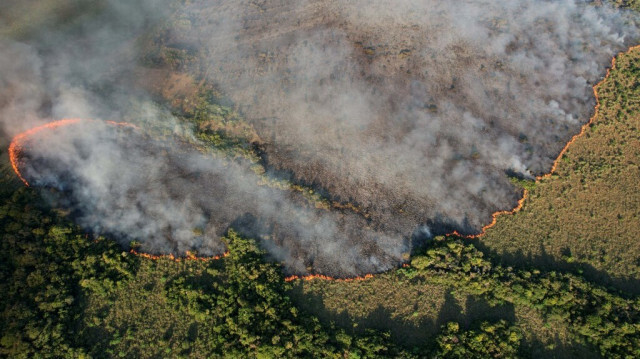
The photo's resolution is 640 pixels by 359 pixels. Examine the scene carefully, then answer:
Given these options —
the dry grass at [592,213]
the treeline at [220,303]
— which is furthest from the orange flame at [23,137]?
the dry grass at [592,213]

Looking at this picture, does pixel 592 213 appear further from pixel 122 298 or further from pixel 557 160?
pixel 122 298

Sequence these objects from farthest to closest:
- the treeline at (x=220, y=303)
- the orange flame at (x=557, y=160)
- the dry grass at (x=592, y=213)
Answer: the orange flame at (x=557, y=160), the dry grass at (x=592, y=213), the treeline at (x=220, y=303)

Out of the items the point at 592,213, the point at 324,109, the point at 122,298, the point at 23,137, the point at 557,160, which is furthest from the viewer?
the point at 324,109

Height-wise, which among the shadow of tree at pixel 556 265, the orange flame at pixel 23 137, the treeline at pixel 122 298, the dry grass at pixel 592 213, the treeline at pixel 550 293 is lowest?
the treeline at pixel 122 298

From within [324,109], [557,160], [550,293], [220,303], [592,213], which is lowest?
[220,303]

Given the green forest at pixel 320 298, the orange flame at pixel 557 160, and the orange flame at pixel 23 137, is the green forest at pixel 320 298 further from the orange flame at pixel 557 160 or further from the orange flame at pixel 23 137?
the orange flame at pixel 23 137

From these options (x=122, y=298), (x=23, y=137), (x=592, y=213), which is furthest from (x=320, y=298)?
(x=23, y=137)

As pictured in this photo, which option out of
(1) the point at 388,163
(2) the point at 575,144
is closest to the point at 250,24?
(1) the point at 388,163

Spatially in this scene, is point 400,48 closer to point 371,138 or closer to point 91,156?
point 371,138
